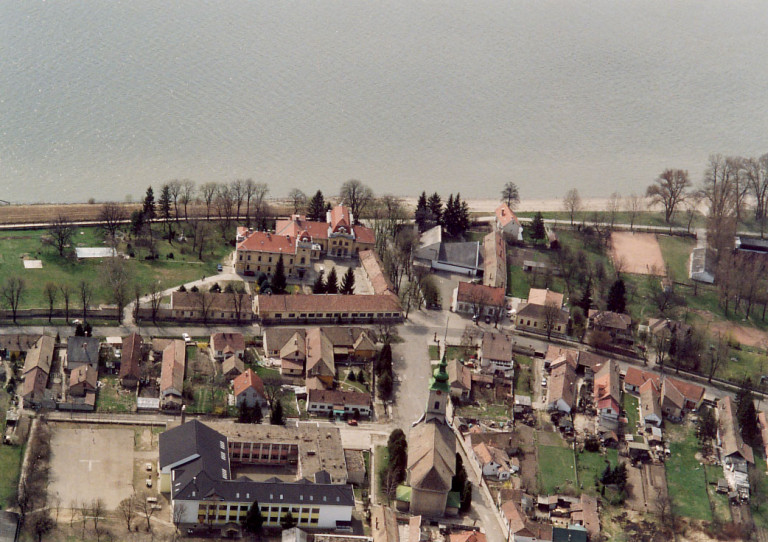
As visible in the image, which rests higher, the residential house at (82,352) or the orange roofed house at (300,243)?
the orange roofed house at (300,243)

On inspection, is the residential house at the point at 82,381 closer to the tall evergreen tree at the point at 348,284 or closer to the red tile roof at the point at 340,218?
the tall evergreen tree at the point at 348,284

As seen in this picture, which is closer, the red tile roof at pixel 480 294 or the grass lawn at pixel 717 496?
the grass lawn at pixel 717 496

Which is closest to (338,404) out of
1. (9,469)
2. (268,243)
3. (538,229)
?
(268,243)

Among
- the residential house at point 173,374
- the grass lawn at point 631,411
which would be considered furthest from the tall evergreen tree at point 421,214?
the residential house at point 173,374

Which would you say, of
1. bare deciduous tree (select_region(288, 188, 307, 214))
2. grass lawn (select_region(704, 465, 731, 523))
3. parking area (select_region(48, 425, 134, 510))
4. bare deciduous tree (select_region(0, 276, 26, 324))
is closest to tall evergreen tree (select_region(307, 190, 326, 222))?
bare deciduous tree (select_region(288, 188, 307, 214))

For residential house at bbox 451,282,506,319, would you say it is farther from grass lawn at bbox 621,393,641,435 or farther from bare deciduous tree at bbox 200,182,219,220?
bare deciduous tree at bbox 200,182,219,220

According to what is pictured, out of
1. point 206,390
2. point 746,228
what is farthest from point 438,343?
point 746,228

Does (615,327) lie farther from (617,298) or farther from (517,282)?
(517,282)
